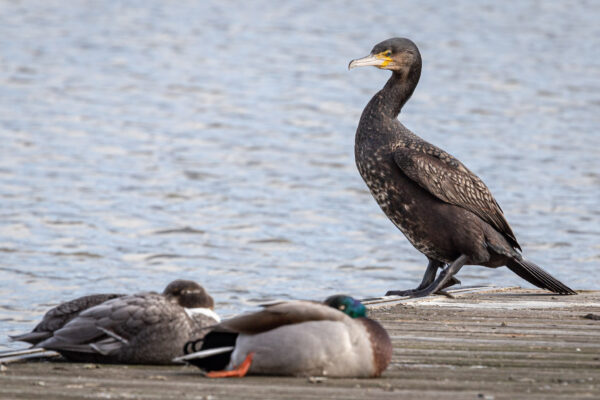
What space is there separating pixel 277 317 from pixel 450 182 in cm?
302

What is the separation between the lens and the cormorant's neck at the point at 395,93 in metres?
8.12

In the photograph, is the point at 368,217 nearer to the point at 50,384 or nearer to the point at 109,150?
the point at 109,150

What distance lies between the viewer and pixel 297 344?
4969 millimetres

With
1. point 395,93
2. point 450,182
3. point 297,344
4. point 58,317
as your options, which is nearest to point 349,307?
point 297,344

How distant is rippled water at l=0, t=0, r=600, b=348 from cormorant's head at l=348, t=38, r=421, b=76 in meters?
3.09

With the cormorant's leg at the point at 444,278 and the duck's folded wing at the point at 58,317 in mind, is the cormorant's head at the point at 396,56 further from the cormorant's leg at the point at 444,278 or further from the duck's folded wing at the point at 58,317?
the duck's folded wing at the point at 58,317

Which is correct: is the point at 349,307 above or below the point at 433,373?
above

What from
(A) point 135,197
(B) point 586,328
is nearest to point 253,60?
(A) point 135,197

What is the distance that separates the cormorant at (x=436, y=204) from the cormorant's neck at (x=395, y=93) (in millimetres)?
140

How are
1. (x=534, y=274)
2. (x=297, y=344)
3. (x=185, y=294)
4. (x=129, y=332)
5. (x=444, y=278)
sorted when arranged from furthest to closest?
(x=534, y=274) < (x=444, y=278) < (x=185, y=294) < (x=129, y=332) < (x=297, y=344)

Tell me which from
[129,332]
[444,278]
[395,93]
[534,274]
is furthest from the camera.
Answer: [395,93]

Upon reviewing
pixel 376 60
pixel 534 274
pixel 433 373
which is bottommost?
pixel 534 274

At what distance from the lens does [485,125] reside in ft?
73.0

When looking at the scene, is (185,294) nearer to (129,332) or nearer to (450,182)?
(129,332)
